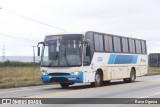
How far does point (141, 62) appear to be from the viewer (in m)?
33.4

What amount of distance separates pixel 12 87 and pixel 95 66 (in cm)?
509

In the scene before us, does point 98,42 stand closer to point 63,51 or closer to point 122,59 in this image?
point 63,51

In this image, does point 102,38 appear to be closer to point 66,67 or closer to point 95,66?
point 95,66

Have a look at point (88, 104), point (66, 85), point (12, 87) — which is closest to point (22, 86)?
point (12, 87)

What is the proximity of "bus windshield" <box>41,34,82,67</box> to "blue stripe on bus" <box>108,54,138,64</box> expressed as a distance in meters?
4.01

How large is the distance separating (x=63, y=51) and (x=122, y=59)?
21.9 ft

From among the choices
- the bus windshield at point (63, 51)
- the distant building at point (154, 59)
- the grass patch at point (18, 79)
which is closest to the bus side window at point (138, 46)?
the grass patch at point (18, 79)

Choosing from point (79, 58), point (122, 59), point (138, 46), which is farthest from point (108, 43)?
point (138, 46)

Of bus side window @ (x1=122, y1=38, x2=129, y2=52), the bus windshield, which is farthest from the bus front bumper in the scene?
bus side window @ (x1=122, y1=38, x2=129, y2=52)

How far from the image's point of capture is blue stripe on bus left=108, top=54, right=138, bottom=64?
27913 millimetres

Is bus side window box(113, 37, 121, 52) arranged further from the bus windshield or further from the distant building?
the distant building

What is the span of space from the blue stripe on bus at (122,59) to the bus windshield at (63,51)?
13.1ft

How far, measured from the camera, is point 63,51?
24.0m

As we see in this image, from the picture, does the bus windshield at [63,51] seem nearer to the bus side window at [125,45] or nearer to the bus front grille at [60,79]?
the bus front grille at [60,79]
